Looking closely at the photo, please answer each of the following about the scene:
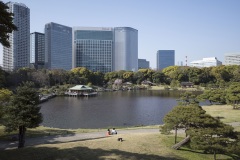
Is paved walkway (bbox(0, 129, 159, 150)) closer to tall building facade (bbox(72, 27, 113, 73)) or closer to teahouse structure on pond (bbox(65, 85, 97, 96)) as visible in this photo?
teahouse structure on pond (bbox(65, 85, 97, 96))

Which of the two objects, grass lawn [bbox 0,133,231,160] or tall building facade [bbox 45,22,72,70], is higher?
tall building facade [bbox 45,22,72,70]

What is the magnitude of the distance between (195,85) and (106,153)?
246 feet

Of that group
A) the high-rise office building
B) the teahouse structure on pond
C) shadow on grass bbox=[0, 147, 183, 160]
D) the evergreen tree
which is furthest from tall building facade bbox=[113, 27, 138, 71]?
shadow on grass bbox=[0, 147, 183, 160]

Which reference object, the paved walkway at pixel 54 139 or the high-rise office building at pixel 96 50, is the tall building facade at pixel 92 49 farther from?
the paved walkway at pixel 54 139

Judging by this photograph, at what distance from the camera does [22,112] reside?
1576 centimetres

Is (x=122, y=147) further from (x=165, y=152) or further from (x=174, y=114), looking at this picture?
(x=174, y=114)

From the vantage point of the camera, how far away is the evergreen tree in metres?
15.7

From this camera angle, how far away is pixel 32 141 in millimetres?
17438

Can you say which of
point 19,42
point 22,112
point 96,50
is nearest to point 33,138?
point 22,112

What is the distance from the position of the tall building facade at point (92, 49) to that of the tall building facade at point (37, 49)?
871 inches

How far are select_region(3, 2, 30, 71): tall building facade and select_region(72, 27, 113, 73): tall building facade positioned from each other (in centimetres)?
3873

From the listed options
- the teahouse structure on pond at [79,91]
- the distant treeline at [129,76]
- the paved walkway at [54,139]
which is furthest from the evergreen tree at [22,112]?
the distant treeline at [129,76]

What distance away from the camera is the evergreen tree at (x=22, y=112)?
15.7 m

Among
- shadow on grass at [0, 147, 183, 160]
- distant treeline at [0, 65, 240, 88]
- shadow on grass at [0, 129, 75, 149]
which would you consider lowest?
shadow on grass at [0, 129, 75, 149]
